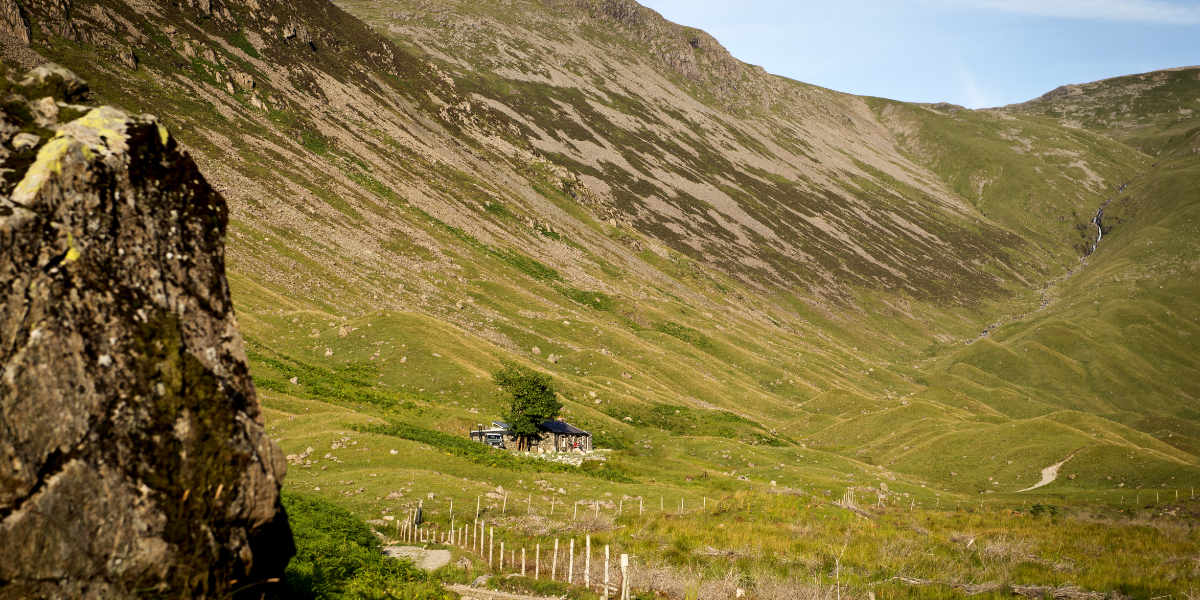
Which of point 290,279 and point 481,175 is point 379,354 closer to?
point 290,279

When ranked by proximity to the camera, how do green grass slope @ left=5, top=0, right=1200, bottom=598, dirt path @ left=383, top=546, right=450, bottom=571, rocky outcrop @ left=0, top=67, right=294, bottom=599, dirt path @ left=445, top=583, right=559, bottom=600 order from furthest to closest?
green grass slope @ left=5, top=0, right=1200, bottom=598
dirt path @ left=383, top=546, right=450, bottom=571
dirt path @ left=445, top=583, right=559, bottom=600
rocky outcrop @ left=0, top=67, right=294, bottom=599

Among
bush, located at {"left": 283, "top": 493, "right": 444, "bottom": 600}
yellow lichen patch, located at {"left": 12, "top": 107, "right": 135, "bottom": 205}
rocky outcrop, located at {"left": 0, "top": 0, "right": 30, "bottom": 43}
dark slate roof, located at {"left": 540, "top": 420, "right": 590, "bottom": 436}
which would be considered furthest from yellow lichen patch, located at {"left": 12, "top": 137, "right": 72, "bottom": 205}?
rocky outcrop, located at {"left": 0, "top": 0, "right": 30, "bottom": 43}

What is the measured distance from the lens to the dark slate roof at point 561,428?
5498cm

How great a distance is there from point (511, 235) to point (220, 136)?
50022mm

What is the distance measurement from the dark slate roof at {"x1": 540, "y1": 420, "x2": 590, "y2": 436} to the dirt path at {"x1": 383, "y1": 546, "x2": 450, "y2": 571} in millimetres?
30454

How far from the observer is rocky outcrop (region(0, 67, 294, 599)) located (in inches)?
288

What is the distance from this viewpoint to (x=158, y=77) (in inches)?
4166

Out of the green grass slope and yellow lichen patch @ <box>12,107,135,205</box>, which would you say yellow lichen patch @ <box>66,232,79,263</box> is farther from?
the green grass slope

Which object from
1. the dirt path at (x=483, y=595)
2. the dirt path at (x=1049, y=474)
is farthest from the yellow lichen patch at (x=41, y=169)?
the dirt path at (x=1049, y=474)

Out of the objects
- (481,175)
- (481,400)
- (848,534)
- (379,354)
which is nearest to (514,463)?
(481,400)

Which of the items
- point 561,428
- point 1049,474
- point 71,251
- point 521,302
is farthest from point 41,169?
point 521,302

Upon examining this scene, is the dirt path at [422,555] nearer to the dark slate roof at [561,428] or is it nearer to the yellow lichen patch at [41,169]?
the yellow lichen patch at [41,169]

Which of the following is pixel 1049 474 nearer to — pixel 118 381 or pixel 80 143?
pixel 118 381

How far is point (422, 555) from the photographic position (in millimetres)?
22578
